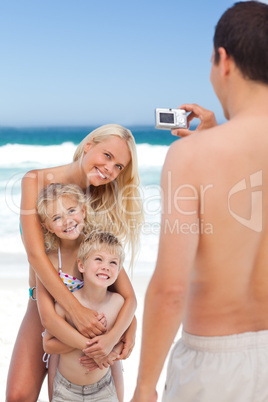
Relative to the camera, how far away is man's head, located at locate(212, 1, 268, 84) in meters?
1.46

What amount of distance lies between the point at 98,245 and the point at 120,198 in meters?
0.46

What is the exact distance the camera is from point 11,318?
512 centimetres

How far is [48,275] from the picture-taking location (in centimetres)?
240

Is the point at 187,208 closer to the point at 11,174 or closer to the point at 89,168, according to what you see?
the point at 89,168

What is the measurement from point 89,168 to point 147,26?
19.6 metres

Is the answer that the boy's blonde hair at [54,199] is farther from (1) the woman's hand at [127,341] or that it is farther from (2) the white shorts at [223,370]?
(2) the white shorts at [223,370]

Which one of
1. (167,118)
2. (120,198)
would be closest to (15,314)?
(120,198)

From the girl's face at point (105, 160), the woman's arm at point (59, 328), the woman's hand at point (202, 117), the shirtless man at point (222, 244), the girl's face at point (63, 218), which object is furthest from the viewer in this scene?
the girl's face at point (105, 160)

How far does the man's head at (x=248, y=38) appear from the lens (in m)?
1.46

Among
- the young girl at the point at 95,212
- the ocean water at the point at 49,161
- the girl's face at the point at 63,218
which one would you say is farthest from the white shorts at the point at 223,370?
the ocean water at the point at 49,161

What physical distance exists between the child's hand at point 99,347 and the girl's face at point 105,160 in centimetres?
77

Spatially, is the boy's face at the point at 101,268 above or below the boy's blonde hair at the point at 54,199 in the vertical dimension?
below

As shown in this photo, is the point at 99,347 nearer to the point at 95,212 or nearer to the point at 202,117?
the point at 95,212

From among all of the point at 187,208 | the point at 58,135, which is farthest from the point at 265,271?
the point at 58,135
